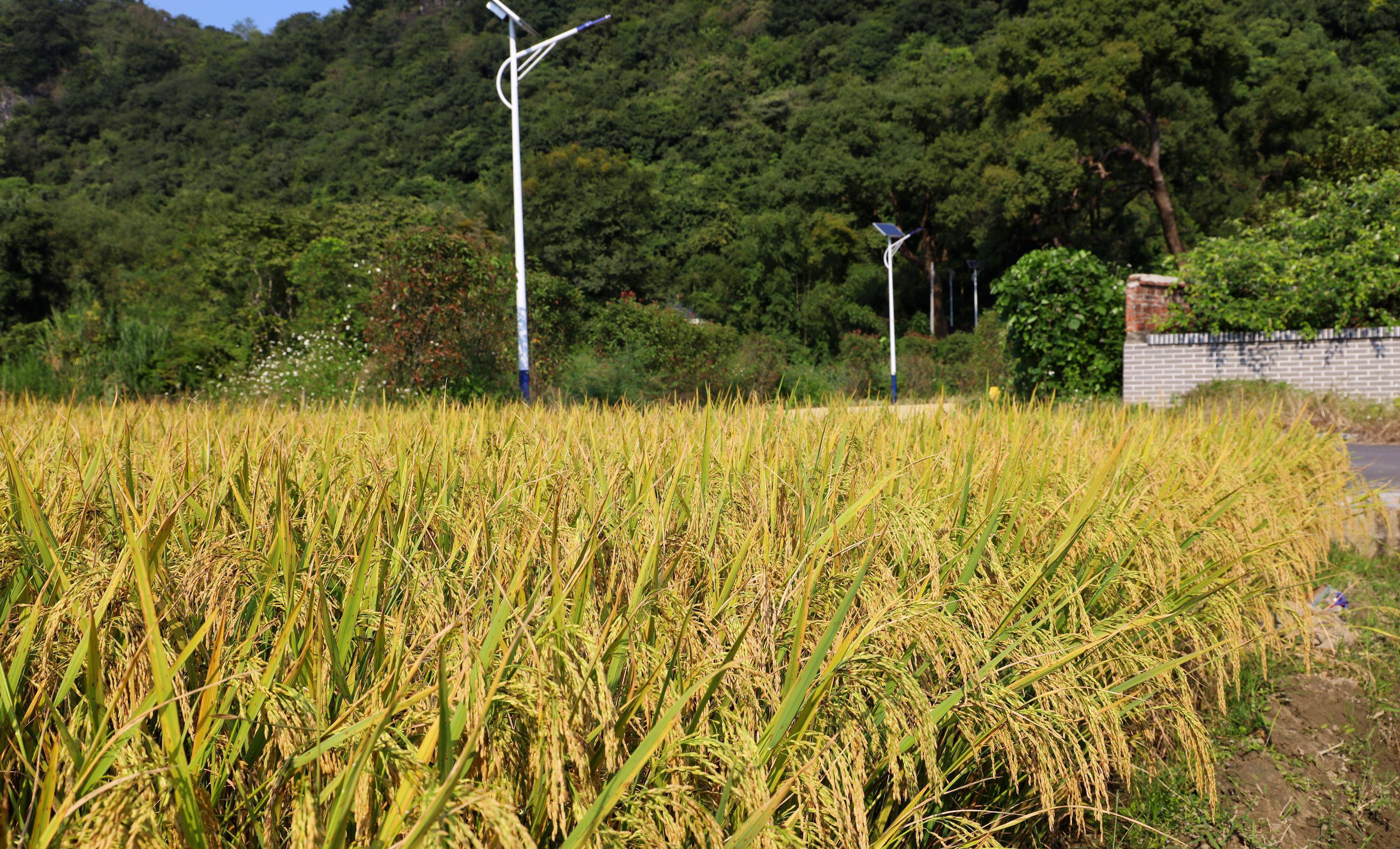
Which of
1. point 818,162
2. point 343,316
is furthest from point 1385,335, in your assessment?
point 818,162

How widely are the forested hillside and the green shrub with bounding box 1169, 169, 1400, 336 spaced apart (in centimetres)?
1119

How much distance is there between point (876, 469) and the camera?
3.15 meters

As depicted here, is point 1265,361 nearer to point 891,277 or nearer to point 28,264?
point 891,277

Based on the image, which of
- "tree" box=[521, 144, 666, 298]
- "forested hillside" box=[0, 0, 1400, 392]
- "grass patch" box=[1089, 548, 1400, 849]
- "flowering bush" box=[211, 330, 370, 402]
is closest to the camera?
"grass patch" box=[1089, 548, 1400, 849]

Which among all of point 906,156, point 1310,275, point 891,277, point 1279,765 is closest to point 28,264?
point 891,277

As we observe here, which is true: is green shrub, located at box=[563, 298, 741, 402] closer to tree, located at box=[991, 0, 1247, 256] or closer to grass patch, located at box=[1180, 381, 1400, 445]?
grass patch, located at box=[1180, 381, 1400, 445]

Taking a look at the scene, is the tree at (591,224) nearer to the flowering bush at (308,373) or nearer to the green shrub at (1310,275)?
the flowering bush at (308,373)

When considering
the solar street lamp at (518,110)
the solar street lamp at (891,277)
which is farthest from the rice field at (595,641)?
the solar street lamp at (891,277)

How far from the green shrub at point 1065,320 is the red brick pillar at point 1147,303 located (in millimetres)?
355

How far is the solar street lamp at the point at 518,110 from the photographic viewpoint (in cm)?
1235

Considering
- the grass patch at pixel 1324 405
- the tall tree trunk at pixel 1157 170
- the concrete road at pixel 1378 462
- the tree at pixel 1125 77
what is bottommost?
the concrete road at pixel 1378 462

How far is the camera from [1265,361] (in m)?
14.1

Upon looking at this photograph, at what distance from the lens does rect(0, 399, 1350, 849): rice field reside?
123 cm

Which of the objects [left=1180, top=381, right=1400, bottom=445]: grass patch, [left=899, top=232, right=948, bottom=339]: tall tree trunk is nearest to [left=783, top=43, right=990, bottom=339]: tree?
[left=899, top=232, right=948, bottom=339]: tall tree trunk
